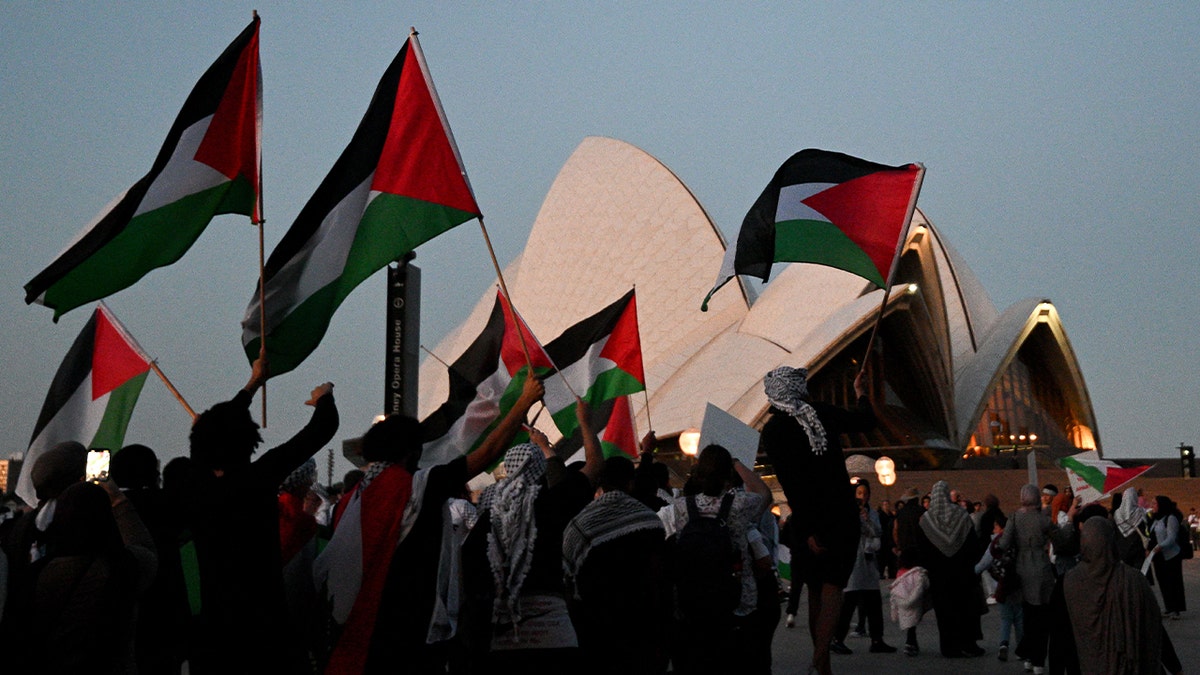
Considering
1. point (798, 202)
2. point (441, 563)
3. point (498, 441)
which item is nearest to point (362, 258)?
point (441, 563)

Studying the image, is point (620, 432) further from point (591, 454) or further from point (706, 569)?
point (591, 454)

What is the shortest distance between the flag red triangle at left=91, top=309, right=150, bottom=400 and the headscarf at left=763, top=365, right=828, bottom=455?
2.82 meters

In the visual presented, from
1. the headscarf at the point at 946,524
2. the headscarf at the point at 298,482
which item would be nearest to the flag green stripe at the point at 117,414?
the headscarf at the point at 298,482

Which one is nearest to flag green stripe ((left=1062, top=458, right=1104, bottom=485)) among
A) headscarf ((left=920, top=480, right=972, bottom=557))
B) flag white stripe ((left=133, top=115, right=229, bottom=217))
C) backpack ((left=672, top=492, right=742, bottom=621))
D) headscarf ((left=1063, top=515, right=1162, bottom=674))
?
headscarf ((left=920, top=480, right=972, bottom=557))

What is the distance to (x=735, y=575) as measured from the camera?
450 cm

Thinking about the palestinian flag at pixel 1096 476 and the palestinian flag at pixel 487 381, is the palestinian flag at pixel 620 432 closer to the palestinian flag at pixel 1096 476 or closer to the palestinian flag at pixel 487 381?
the palestinian flag at pixel 487 381

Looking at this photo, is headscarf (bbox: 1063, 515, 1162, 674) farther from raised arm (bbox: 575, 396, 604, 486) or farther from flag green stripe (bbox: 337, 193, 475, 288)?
flag green stripe (bbox: 337, 193, 475, 288)

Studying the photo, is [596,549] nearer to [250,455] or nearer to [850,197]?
[250,455]

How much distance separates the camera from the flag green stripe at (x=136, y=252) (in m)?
4.30

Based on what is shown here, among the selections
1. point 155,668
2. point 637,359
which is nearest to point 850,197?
point 637,359

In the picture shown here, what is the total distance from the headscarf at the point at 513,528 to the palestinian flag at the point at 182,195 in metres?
1.57

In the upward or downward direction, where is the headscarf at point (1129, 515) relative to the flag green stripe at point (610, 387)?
downward

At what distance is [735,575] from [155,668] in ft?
6.67

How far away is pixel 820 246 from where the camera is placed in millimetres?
6133
